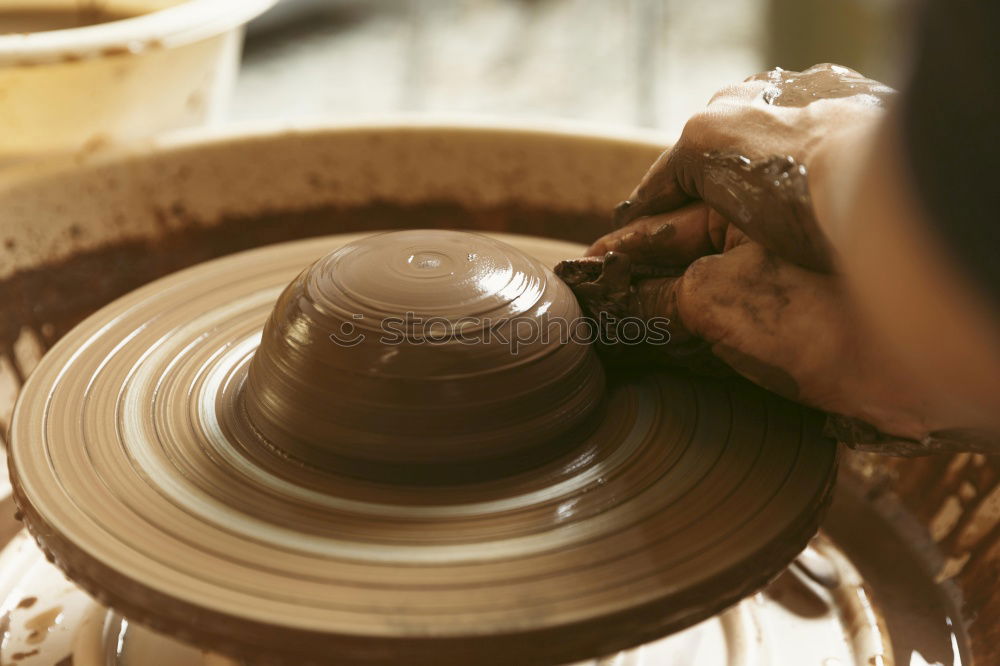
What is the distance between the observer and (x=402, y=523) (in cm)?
102

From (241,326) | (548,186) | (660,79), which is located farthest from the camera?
(660,79)

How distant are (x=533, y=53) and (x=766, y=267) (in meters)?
3.97

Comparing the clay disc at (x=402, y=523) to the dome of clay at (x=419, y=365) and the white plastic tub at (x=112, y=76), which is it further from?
the white plastic tub at (x=112, y=76)

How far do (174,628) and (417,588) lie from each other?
23 cm

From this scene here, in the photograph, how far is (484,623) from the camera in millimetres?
894

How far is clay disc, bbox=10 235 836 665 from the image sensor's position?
2.97ft

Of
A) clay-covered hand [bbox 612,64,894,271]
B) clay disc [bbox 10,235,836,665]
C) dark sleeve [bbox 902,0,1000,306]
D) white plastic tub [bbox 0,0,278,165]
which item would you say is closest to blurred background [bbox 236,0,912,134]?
white plastic tub [bbox 0,0,278,165]

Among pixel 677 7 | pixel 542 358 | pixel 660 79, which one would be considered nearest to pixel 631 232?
pixel 542 358

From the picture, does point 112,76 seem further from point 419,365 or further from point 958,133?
point 958,133

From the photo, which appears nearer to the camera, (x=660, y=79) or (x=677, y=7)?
(x=660, y=79)

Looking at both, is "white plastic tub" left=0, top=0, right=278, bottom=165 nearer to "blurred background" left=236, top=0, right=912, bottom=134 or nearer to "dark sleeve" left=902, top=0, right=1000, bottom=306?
"dark sleeve" left=902, top=0, right=1000, bottom=306

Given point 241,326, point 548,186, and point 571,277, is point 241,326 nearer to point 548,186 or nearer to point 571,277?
point 571,277

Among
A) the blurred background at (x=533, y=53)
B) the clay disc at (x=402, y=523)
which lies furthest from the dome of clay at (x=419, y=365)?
the blurred background at (x=533, y=53)

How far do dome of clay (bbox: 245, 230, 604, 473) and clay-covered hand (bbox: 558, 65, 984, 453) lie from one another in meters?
0.15
